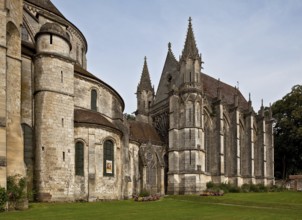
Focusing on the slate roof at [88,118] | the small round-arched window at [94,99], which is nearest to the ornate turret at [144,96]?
the small round-arched window at [94,99]

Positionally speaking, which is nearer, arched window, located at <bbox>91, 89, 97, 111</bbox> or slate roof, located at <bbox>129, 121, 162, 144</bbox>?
arched window, located at <bbox>91, 89, 97, 111</bbox>

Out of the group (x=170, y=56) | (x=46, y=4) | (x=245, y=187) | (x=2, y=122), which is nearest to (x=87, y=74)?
(x=46, y=4)

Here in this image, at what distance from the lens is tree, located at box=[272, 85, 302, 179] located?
65875mm

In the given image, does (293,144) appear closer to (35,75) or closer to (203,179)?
(203,179)

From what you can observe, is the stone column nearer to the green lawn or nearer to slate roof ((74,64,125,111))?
the green lawn

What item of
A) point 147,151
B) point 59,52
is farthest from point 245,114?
point 59,52

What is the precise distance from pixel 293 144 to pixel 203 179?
28143mm

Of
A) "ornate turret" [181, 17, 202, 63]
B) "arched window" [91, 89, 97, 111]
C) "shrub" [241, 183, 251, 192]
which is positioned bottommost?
"shrub" [241, 183, 251, 192]

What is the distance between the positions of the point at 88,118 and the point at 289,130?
151 feet

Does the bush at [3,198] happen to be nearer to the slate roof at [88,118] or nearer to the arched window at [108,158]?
the slate roof at [88,118]

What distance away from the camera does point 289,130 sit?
6831cm

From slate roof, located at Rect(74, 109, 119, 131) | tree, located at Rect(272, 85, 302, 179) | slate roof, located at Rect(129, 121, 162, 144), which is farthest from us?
tree, located at Rect(272, 85, 302, 179)

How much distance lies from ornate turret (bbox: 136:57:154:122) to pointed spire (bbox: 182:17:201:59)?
10.9m

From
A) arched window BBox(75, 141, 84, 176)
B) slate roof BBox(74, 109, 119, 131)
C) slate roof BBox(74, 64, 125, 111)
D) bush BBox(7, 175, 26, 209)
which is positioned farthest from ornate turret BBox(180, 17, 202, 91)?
bush BBox(7, 175, 26, 209)
